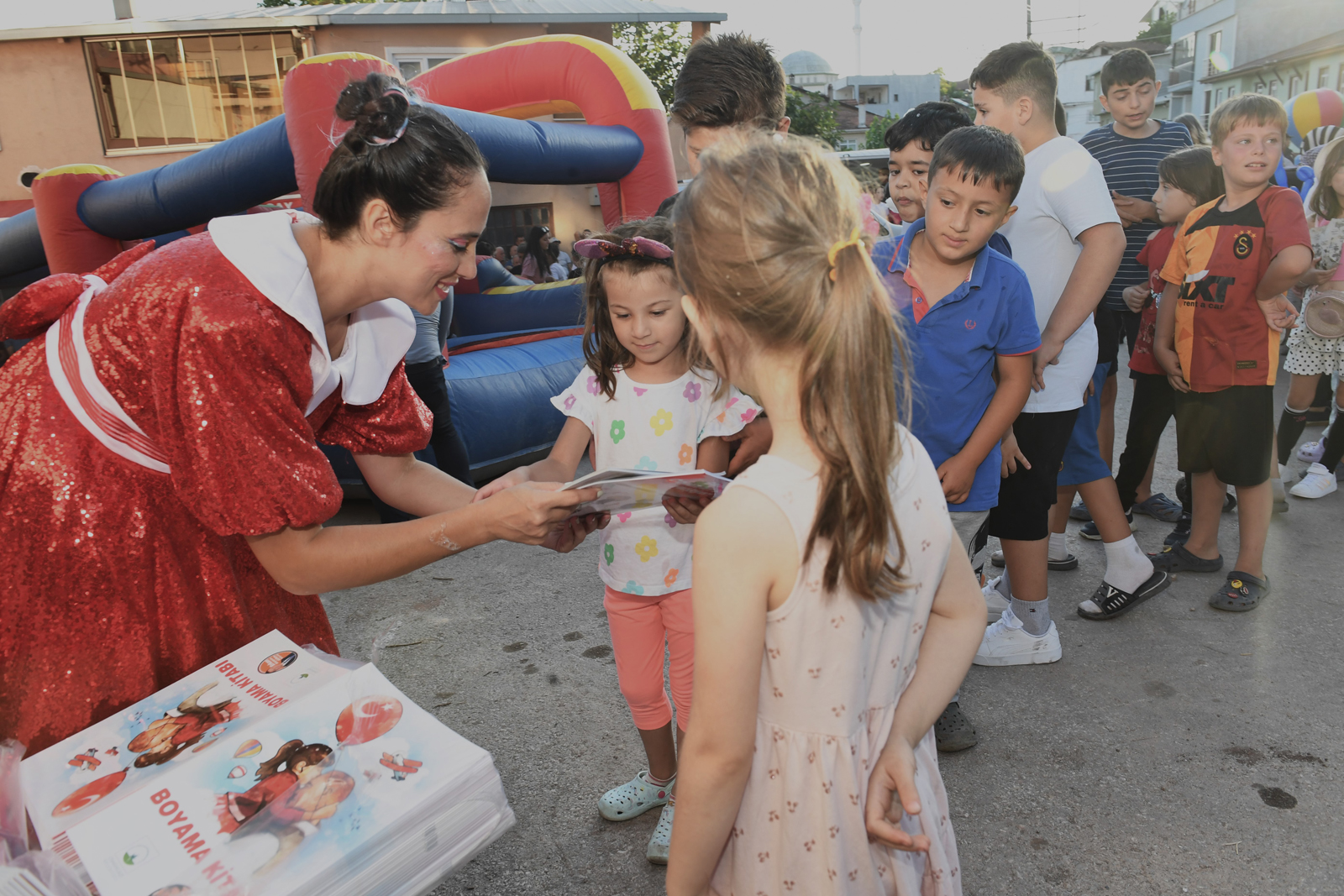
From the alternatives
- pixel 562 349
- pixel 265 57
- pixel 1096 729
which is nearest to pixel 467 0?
pixel 265 57

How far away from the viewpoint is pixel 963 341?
2078 millimetres

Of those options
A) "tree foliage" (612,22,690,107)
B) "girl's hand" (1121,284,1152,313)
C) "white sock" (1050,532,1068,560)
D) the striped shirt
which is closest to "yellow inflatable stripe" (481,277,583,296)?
the striped shirt

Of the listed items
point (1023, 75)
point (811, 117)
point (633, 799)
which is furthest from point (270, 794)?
point (811, 117)

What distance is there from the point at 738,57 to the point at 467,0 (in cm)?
1478

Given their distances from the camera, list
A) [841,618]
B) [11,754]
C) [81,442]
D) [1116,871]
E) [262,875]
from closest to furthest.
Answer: [262,875] → [841,618] → [11,754] → [81,442] → [1116,871]

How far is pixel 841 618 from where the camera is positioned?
1.01 m

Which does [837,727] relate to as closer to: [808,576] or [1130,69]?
[808,576]

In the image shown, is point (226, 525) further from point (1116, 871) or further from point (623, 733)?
point (1116, 871)

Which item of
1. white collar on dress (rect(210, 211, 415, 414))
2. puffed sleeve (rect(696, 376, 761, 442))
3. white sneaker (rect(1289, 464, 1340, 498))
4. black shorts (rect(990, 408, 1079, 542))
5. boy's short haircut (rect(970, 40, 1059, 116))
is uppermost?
boy's short haircut (rect(970, 40, 1059, 116))

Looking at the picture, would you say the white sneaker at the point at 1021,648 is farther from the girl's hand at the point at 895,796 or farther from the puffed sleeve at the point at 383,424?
the puffed sleeve at the point at 383,424

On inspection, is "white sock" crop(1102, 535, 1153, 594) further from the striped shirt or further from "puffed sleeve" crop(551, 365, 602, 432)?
"puffed sleeve" crop(551, 365, 602, 432)

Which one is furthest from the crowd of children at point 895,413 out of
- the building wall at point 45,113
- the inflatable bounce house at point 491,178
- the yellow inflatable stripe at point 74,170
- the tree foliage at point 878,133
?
the tree foliage at point 878,133

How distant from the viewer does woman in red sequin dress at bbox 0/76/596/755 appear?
1.21 m

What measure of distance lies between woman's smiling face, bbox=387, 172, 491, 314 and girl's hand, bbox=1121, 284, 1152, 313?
3.39m
